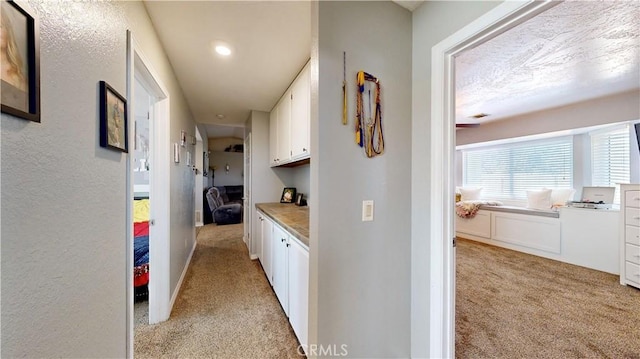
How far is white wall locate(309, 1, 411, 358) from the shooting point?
123cm

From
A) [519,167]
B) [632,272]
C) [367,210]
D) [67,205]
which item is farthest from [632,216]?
[67,205]

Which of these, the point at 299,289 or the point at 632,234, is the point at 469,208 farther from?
the point at 299,289

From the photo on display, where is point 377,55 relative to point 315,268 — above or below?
above

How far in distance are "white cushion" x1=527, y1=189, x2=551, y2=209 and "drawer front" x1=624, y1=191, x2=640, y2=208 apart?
1383 mm

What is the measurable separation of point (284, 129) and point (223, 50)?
106cm

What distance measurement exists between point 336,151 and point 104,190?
108 centimetres

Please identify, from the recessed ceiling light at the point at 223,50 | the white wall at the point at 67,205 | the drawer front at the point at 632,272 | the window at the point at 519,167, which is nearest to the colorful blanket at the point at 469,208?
the window at the point at 519,167

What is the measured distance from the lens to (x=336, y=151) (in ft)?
4.12

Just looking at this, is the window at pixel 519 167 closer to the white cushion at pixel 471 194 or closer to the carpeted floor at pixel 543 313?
the white cushion at pixel 471 194

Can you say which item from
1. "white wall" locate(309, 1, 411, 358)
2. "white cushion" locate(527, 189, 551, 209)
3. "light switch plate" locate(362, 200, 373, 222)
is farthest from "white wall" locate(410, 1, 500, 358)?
"white cushion" locate(527, 189, 551, 209)

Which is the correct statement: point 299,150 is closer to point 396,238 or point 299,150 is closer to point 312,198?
point 312,198

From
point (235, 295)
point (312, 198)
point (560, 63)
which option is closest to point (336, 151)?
point (312, 198)

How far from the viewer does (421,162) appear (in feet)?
4.63

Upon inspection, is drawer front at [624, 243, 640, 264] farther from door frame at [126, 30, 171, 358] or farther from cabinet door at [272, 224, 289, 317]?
door frame at [126, 30, 171, 358]
